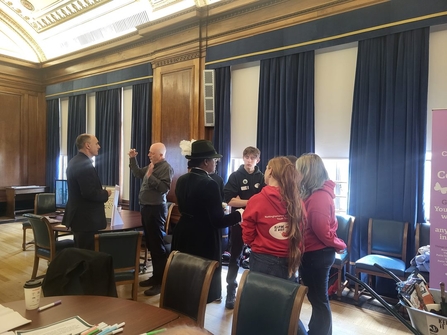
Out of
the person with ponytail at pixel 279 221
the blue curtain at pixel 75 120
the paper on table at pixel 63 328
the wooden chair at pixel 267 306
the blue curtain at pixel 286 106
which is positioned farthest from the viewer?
the blue curtain at pixel 75 120

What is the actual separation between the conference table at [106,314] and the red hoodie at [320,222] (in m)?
0.96

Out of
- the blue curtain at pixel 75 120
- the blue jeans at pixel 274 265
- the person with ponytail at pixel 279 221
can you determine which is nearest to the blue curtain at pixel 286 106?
the person with ponytail at pixel 279 221

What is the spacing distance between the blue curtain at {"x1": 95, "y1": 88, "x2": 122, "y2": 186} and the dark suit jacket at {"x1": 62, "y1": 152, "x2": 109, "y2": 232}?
3.46m

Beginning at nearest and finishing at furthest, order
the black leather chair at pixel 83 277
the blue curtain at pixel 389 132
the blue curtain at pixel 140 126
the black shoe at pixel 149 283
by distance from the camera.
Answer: the black leather chair at pixel 83 277 → the blue curtain at pixel 389 132 → the black shoe at pixel 149 283 → the blue curtain at pixel 140 126

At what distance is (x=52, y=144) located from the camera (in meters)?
7.80

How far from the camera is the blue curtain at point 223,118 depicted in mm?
4656

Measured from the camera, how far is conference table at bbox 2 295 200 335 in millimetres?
1362

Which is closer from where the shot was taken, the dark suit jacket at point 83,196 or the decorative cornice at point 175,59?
the dark suit jacket at point 83,196

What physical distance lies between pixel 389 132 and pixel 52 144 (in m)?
7.32

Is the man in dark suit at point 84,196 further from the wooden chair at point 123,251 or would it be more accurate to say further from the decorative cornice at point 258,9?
the decorative cornice at point 258,9

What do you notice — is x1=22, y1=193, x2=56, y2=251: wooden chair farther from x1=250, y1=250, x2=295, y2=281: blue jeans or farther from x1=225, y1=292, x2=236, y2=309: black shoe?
x1=250, y1=250, x2=295, y2=281: blue jeans

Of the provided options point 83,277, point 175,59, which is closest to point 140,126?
point 175,59

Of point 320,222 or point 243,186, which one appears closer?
point 320,222

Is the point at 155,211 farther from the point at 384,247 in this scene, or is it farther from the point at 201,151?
the point at 384,247
